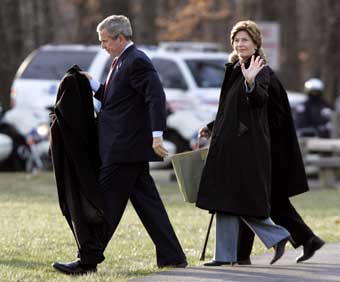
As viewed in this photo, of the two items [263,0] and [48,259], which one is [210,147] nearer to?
[48,259]

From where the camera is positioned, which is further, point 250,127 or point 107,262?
point 107,262

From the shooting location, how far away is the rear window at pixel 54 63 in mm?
20064

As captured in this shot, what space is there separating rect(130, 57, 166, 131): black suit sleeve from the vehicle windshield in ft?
39.4

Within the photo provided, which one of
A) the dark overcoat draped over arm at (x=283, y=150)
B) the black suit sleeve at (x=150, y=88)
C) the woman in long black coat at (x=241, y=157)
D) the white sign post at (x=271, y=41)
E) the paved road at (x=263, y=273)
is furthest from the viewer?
the white sign post at (x=271, y=41)

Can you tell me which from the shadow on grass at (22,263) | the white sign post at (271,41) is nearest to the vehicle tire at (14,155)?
the white sign post at (271,41)

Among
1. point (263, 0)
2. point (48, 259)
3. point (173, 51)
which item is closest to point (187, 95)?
point (173, 51)

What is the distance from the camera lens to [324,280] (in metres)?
8.17

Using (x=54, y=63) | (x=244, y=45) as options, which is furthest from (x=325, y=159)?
(x=244, y=45)

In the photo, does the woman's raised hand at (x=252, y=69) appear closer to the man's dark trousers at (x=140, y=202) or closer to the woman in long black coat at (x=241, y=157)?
the woman in long black coat at (x=241, y=157)

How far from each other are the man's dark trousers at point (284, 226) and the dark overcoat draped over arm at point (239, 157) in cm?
42

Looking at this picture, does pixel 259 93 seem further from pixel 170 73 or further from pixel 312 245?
pixel 170 73

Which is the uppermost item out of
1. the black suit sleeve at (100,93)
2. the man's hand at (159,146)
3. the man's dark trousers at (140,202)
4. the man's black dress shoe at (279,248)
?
the black suit sleeve at (100,93)

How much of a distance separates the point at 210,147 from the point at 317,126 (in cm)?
1128

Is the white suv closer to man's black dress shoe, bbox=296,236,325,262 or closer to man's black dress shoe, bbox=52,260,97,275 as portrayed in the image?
man's black dress shoe, bbox=296,236,325,262
